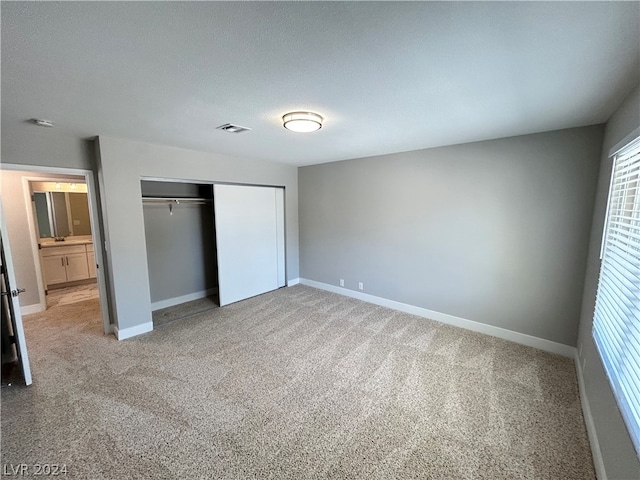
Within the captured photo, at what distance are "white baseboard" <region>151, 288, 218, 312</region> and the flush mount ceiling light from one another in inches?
142

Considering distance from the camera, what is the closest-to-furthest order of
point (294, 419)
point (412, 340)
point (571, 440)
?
point (571, 440) < point (294, 419) < point (412, 340)

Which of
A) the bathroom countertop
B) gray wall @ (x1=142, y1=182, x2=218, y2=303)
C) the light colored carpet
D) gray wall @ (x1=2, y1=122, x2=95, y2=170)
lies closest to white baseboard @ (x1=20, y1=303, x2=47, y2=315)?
the light colored carpet

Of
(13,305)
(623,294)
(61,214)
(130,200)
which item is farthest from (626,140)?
(61,214)

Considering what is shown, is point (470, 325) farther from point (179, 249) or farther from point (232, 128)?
point (179, 249)

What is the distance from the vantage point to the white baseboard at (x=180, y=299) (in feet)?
13.8

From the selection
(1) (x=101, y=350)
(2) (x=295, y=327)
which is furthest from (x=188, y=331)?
(2) (x=295, y=327)

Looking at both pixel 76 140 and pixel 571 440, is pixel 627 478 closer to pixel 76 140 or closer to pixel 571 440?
pixel 571 440

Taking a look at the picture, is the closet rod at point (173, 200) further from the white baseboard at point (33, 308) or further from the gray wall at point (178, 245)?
the white baseboard at point (33, 308)

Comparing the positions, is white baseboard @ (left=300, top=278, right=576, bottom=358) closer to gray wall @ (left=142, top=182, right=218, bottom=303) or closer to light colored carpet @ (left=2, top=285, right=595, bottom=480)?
light colored carpet @ (left=2, top=285, right=595, bottom=480)

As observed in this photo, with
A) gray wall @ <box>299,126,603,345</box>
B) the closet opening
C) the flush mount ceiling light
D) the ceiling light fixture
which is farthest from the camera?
the closet opening

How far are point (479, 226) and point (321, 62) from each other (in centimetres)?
282

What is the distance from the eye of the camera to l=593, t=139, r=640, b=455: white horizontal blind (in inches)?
50.7

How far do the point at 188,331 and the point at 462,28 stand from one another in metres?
3.93

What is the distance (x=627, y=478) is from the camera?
1.21 metres
